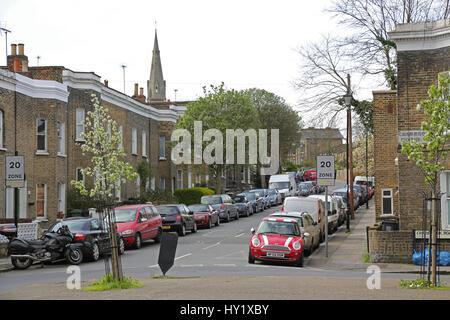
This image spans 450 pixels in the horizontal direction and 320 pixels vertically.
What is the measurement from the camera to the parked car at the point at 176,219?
2991 cm

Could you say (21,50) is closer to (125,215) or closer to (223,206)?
(223,206)

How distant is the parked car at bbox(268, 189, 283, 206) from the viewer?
52531mm

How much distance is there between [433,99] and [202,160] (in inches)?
1506

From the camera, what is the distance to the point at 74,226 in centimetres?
2175

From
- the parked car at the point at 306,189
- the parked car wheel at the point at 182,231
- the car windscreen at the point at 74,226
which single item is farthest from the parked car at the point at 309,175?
the car windscreen at the point at 74,226

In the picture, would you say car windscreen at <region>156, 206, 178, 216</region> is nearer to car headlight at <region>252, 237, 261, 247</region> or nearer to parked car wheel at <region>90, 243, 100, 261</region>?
parked car wheel at <region>90, 243, 100, 261</region>

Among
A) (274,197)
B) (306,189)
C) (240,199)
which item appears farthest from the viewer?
(306,189)

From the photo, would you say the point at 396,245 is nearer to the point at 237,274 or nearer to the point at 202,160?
the point at 237,274

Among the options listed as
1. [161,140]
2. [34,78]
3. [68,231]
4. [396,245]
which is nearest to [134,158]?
[161,140]

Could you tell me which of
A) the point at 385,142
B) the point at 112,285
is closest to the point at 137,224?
the point at 385,142

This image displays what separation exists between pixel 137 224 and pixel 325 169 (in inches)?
310

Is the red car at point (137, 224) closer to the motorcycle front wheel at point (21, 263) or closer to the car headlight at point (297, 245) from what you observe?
the motorcycle front wheel at point (21, 263)

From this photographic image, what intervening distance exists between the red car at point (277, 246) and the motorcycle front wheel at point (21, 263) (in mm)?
6861

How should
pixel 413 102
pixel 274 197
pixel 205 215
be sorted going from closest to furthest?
pixel 413 102
pixel 205 215
pixel 274 197
